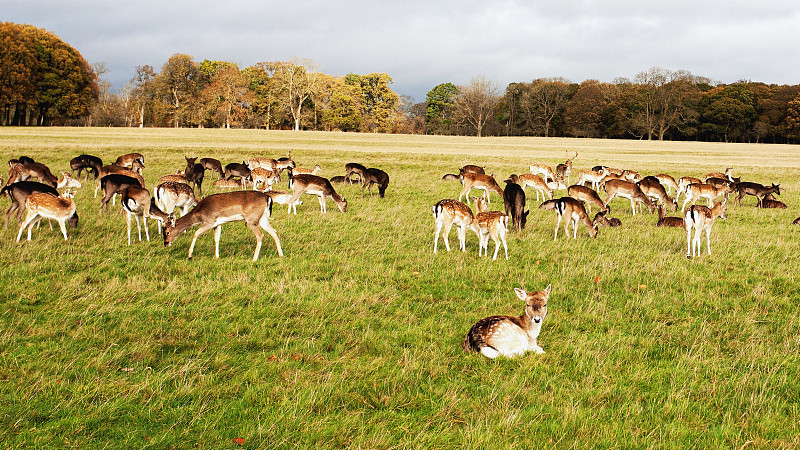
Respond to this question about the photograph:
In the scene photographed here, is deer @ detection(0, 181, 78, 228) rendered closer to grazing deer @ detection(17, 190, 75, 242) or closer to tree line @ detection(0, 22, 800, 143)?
grazing deer @ detection(17, 190, 75, 242)

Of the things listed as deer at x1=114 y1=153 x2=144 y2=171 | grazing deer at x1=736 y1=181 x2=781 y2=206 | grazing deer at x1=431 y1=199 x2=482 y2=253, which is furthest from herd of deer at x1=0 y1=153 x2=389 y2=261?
grazing deer at x1=736 y1=181 x2=781 y2=206

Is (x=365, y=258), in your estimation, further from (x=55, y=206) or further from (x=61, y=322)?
(x=55, y=206)

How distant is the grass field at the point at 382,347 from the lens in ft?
12.4

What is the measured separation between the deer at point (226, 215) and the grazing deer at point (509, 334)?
4776 millimetres

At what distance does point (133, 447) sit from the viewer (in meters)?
3.49

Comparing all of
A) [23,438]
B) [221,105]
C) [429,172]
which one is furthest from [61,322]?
[221,105]

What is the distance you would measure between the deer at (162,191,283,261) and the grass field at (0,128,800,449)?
403 millimetres

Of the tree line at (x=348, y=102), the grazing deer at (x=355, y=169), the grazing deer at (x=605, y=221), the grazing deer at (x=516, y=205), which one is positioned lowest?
the grazing deer at (x=605, y=221)

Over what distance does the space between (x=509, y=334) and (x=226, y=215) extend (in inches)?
235

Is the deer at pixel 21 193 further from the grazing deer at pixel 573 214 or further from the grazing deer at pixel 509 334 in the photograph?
the grazing deer at pixel 573 214

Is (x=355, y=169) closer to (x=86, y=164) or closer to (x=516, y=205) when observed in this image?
(x=516, y=205)

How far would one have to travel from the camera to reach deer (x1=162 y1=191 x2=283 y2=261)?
29.7ft

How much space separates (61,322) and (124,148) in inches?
1114

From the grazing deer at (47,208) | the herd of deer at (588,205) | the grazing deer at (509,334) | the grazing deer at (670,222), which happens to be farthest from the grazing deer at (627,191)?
the grazing deer at (47,208)
